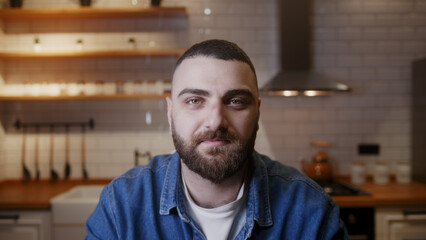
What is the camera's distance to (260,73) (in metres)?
3.19

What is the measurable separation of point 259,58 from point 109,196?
2.20 m

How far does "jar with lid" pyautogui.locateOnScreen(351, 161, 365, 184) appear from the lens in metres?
2.95

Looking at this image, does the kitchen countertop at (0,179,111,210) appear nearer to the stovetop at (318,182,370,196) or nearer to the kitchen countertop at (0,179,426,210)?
the kitchen countertop at (0,179,426,210)

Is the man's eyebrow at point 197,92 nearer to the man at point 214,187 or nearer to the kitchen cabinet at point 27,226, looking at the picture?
the man at point 214,187

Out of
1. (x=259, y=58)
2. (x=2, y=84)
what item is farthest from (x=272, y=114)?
(x=2, y=84)

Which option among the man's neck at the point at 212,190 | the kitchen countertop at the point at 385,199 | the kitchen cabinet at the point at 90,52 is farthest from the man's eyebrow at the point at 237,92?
the kitchen cabinet at the point at 90,52

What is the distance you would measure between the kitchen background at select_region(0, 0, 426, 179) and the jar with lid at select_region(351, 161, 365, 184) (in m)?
0.21

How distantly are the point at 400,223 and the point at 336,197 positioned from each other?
49 centimetres

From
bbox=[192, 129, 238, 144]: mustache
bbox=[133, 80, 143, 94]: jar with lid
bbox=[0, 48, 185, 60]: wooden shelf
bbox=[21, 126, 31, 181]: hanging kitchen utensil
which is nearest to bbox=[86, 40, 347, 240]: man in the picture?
bbox=[192, 129, 238, 144]: mustache

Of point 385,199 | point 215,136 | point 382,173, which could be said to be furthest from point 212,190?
point 382,173

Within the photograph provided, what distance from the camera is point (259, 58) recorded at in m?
3.19

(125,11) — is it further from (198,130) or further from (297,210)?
(297,210)

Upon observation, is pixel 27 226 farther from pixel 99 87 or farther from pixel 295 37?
pixel 295 37

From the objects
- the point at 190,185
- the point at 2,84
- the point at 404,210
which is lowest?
the point at 404,210
